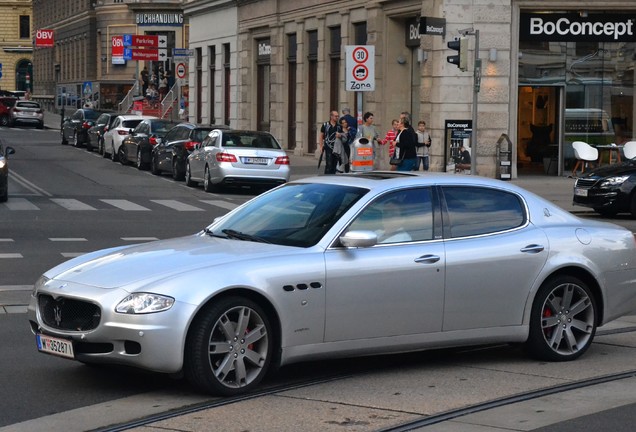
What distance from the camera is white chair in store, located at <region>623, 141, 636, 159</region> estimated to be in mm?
32303

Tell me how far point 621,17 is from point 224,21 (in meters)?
25.2

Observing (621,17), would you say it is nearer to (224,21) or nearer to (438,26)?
Result: (438,26)

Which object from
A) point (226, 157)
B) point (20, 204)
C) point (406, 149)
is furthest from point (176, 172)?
point (406, 149)

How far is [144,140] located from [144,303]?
3135 cm

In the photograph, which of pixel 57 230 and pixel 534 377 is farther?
pixel 57 230

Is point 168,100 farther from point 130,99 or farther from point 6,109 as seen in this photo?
point 6,109

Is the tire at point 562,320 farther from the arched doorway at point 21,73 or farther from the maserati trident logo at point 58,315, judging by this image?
the arched doorway at point 21,73

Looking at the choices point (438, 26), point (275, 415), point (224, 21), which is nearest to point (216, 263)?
point (275, 415)

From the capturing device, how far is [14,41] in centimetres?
13088

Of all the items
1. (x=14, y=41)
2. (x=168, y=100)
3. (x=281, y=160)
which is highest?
(x=14, y=41)

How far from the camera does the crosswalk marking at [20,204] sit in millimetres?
23889

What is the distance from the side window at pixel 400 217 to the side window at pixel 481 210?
197 millimetres

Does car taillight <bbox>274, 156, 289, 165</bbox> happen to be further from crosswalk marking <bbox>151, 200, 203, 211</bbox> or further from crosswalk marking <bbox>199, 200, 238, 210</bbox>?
crosswalk marking <bbox>151, 200, 203, 211</bbox>

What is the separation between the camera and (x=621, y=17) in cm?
3462
